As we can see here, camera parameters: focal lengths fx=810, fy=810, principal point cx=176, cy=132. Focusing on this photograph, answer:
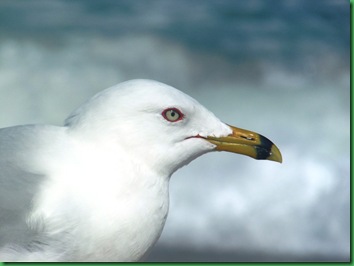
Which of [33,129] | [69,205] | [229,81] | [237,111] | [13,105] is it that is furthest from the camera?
[229,81]

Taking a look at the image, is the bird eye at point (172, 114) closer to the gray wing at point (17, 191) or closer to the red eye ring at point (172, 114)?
the red eye ring at point (172, 114)

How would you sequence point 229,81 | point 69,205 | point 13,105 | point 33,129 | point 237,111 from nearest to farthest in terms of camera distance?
point 69,205
point 33,129
point 13,105
point 237,111
point 229,81

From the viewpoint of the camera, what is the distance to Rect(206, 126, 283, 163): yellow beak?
2.48 meters

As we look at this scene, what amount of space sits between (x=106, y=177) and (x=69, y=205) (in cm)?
14

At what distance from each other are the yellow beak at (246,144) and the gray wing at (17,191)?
21.6 inches

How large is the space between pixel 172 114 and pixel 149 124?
76 millimetres

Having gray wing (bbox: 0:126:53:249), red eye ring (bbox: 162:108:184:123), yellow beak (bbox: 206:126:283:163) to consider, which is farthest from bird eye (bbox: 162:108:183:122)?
gray wing (bbox: 0:126:53:249)

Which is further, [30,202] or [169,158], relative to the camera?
[169,158]

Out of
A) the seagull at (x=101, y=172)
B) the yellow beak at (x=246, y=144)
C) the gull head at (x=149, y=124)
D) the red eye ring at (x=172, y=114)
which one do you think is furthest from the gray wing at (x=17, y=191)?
the yellow beak at (x=246, y=144)

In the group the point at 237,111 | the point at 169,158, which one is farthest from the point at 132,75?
the point at 169,158

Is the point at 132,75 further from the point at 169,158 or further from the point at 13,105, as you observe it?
the point at 169,158

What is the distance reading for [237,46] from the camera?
24.7ft

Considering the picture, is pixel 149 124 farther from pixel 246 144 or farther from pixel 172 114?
pixel 246 144

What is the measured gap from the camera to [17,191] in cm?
223
